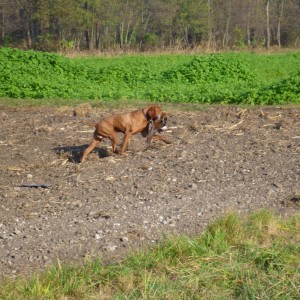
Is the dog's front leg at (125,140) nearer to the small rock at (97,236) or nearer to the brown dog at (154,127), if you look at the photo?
the brown dog at (154,127)

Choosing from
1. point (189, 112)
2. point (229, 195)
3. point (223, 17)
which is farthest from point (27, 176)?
point (223, 17)

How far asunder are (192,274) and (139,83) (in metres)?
13.8

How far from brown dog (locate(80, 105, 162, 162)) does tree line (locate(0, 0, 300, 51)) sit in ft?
111

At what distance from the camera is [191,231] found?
5715 millimetres

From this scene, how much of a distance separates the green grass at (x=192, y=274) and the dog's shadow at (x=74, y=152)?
10.0 feet

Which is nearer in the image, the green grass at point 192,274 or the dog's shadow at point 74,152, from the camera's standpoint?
the green grass at point 192,274

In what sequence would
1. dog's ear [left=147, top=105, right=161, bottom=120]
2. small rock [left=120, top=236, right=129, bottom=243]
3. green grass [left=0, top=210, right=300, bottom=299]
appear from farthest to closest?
dog's ear [left=147, top=105, right=161, bottom=120] → small rock [left=120, top=236, right=129, bottom=243] → green grass [left=0, top=210, right=300, bottom=299]

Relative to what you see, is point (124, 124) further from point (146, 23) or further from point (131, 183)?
point (146, 23)

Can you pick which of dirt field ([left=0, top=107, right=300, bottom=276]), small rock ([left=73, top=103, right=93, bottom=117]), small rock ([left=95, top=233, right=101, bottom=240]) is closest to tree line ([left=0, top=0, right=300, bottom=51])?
small rock ([left=73, top=103, right=93, bottom=117])

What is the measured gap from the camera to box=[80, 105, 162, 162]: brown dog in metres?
7.88

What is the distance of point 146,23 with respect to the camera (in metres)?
46.7

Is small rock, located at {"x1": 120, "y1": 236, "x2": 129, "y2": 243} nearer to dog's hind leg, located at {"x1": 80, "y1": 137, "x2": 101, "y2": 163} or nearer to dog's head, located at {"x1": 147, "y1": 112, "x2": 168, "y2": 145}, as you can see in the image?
dog's hind leg, located at {"x1": 80, "y1": 137, "x2": 101, "y2": 163}

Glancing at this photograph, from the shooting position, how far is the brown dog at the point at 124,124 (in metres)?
7.88

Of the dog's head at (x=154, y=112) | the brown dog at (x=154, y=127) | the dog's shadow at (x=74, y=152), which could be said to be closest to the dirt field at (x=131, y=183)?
the dog's shadow at (x=74, y=152)
